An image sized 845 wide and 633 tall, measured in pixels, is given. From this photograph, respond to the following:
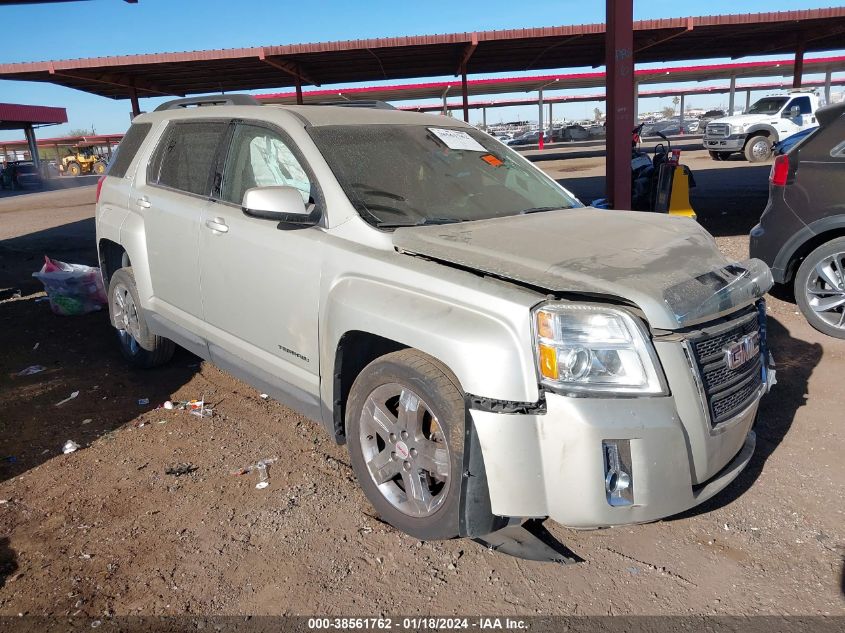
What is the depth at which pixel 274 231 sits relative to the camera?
138 inches

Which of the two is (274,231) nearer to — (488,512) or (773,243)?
(488,512)

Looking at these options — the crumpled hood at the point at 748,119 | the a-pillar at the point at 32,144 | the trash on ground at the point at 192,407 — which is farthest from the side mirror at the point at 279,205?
the a-pillar at the point at 32,144

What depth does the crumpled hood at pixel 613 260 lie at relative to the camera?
2.49 m

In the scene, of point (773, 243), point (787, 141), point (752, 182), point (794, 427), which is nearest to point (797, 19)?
point (752, 182)

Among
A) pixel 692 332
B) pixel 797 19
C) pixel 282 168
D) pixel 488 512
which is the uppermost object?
pixel 797 19

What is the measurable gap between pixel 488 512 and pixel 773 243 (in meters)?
4.50

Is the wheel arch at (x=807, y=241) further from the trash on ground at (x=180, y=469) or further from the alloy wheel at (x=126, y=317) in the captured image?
the alloy wheel at (x=126, y=317)

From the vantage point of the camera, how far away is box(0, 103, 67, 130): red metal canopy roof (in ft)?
129

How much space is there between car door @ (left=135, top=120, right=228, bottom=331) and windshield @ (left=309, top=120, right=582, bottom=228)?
1.06 metres

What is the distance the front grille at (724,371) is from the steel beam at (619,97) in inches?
265

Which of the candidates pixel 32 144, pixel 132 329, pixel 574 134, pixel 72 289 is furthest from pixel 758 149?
pixel 32 144

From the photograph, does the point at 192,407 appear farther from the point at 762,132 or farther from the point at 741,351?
the point at 762,132

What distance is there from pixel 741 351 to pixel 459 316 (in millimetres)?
1200

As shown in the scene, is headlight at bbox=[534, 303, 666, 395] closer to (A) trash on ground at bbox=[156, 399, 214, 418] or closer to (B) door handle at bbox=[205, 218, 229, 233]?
(B) door handle at bbox=[205, 218, 229, 233]
